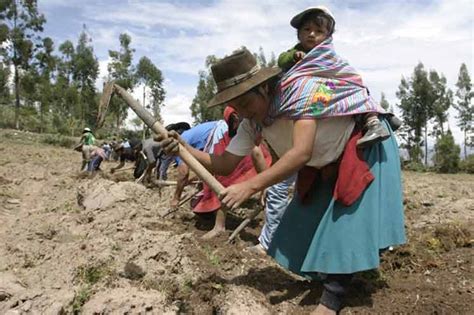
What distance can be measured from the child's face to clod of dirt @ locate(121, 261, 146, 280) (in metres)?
1.67

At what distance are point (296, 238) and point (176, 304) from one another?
723mm

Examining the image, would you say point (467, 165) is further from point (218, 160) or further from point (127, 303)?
point (127, 303)

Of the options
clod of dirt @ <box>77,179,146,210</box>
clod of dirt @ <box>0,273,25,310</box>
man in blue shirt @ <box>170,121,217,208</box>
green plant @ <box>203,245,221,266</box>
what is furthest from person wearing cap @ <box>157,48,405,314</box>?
clod of dirt @ <box>77,179,146,210</box>

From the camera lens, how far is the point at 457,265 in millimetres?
2973

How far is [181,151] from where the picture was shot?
95.5 inches

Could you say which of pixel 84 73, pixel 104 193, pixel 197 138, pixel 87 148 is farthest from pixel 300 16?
pixel 84 73

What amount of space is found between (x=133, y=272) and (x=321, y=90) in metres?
1.67

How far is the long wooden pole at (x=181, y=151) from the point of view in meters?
2.34

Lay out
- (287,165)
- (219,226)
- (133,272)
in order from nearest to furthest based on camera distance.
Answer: (287,165) → (133,272) → (219,226)

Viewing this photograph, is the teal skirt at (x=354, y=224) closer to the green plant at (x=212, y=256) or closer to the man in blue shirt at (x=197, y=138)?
the green plant at (x=212, y=256)

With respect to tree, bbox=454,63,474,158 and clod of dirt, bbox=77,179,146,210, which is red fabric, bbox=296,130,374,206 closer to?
clod of dirt, bbox=77,179,146,210

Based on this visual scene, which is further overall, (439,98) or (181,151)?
(439,98)

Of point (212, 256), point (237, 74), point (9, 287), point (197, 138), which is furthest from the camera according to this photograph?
point (197, 138)

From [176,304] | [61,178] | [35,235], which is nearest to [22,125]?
[61,178]
